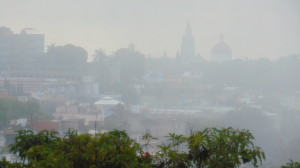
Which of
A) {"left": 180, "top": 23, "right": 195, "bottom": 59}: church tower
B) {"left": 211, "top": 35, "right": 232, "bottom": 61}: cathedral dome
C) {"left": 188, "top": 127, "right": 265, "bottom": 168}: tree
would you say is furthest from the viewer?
{"left": 180, "top": 23, "right": 195, "bottom": 59}: church tower

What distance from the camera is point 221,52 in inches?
1265

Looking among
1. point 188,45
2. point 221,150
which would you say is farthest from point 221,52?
point 221,150

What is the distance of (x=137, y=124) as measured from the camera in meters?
13.9

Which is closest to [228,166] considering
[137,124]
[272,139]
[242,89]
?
[137,124]

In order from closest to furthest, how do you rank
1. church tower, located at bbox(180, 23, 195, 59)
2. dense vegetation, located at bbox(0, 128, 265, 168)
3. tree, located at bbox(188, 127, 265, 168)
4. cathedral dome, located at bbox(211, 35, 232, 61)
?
1. dense vegetation, located at bbox(0, 128, 265, 168)
2. tree, located at bbox(188, 127, 265, 168)
3. cathedral dome, located at bbox(211, 35, 232, 61)
4. church tower, located at bbox(180, 23, 195, 59)

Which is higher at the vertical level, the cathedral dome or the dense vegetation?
the cathedral dome

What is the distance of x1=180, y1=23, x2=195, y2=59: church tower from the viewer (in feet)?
109

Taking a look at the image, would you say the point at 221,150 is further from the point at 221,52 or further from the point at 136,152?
the point at 221,52

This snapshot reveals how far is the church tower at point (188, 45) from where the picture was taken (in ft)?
109

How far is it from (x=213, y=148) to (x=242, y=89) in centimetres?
2361

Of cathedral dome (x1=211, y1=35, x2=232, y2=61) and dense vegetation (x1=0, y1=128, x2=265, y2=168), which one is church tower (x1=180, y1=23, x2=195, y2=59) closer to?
cathedral dome (x1=211, y1=35, x2=232, y2=61)

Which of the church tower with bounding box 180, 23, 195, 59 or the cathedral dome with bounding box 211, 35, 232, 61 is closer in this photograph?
the cathedral dome with bounding box 211, 35, 232, 61

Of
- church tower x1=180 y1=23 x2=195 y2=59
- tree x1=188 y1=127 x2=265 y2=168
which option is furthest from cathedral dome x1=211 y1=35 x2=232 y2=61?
tree x1=188 y1=127 x2=265 y2=168

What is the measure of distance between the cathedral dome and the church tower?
1418 mm
